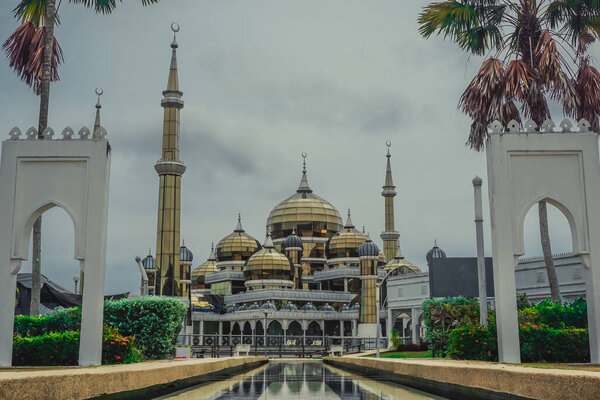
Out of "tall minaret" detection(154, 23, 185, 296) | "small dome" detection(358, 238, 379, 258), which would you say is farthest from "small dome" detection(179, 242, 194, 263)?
"tall minaret" detection(154, 23, 185, 296)

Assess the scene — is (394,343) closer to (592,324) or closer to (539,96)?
(539,96)

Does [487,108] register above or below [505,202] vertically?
above

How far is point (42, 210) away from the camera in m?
15.2

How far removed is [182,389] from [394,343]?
35.6 m

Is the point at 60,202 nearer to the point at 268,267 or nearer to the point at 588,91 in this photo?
the point at 588,91

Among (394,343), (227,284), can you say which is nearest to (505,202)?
(394,343)

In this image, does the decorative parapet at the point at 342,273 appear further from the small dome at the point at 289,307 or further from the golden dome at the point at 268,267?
the small dome at the point at 289,307

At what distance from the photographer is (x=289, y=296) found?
74.3 meters

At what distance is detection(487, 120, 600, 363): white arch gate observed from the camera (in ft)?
47.8

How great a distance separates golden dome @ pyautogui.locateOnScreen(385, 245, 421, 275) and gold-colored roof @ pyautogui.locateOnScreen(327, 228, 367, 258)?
4.23 m

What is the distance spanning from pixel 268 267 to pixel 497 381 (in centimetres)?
6827

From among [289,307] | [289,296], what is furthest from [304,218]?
[289,307]

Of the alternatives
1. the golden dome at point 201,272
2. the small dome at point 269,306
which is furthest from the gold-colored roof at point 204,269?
the small dome at point 269,306

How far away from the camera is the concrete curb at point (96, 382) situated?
5.84 m
